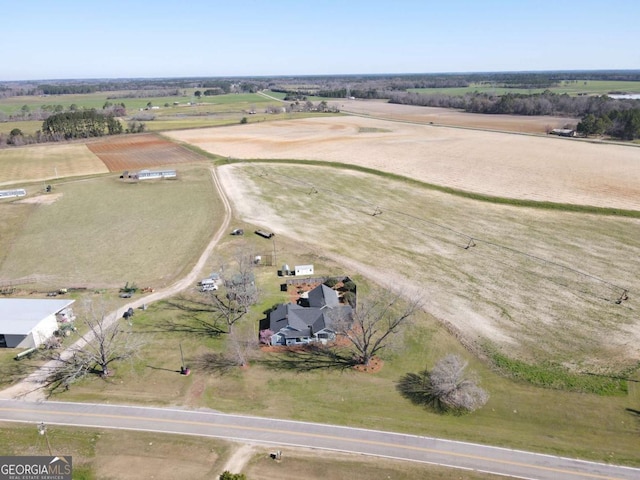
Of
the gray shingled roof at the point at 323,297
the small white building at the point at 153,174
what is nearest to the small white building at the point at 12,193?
the small white building at the point at 153,174

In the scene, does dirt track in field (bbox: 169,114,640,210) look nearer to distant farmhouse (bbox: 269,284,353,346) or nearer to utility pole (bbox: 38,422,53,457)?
distant farmhouse (bbox: 269,284,353,346)

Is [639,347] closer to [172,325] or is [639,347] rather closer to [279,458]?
[279,458]

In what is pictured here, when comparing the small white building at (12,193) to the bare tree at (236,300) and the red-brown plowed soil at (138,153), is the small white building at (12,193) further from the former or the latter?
the bare tree at (236,300)

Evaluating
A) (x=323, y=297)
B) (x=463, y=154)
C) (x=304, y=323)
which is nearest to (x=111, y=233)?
(x=323, y=297)

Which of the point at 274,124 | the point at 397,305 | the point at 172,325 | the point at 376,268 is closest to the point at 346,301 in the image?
the point at 397,305

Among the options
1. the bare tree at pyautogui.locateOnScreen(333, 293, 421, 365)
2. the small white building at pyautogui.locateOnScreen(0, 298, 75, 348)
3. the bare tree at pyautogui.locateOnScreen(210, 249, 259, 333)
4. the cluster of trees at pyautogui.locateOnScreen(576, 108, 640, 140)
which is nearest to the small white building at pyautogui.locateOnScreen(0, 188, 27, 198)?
the small white building at pyautogui.locateOnScreen(0, 298, 75, 348)

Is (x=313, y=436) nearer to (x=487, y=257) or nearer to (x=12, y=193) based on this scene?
(x=487, y=257)

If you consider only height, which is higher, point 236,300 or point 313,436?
point 236,300
